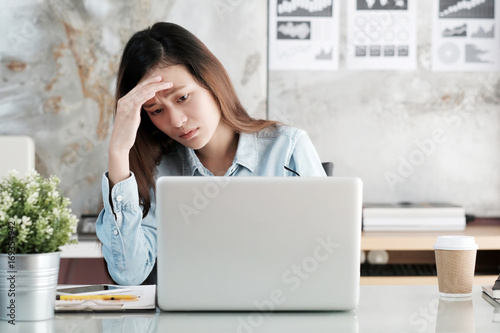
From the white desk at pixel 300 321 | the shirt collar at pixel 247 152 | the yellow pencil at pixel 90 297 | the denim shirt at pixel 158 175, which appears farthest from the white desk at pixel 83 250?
the white desk at pixel 300 321

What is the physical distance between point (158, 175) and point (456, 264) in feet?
2.97

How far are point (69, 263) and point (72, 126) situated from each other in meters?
0.62

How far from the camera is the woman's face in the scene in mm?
1664

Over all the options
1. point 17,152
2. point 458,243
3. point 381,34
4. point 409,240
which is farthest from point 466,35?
point 17,152

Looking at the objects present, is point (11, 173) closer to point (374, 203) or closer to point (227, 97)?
point (227, 97)

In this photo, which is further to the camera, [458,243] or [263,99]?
[263,99]

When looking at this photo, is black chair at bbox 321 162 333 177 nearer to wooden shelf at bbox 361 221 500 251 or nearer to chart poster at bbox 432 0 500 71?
wooden shelf at bbox 361 221 500 251

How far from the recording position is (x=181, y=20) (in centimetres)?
289

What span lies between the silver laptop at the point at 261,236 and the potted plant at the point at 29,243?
7.0 inches

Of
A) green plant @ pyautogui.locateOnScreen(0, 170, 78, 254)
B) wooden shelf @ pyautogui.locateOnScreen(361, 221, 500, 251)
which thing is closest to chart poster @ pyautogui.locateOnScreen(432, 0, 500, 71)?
wooden shelf @ pyautogui.locateOnScreen(361, 221, 500, 251)

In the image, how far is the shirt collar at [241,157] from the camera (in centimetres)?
180

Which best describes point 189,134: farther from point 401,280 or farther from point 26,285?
point 401,280

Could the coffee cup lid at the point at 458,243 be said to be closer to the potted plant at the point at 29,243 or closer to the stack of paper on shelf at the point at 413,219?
the potted plant at the point at 29,243

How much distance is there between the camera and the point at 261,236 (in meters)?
1.07
